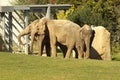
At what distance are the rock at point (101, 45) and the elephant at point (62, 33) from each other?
2.31m

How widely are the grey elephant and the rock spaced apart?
2.27 metres

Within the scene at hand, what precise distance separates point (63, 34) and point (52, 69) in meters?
7.65

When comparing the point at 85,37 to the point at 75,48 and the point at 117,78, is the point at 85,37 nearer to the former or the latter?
the point at 75,48

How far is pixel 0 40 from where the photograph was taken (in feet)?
107

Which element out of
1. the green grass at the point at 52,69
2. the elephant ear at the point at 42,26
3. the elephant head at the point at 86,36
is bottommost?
the green grass at the point at 52,69

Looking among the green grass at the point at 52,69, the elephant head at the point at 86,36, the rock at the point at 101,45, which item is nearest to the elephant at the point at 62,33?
the elephant head at the point at 86,36

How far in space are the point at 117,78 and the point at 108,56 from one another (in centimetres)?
1151

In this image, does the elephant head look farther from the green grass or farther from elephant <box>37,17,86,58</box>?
the green grass

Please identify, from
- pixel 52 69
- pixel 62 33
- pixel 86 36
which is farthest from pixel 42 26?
pixel 52 69

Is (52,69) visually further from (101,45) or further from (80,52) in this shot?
(101,45)

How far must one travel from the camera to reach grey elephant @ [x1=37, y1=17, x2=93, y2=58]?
2298 cm

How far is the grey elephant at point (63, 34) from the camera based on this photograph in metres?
23.0

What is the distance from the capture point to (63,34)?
23.1 meters

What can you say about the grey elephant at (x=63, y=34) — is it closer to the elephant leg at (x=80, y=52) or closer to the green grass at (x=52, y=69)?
the elephant leg at (x=80, y=52)
